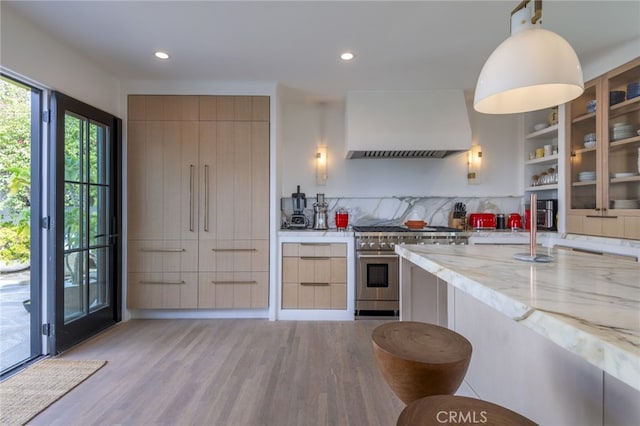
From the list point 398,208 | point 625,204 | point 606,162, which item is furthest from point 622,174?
point 398,208

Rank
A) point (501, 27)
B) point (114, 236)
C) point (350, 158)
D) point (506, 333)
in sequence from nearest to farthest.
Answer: point (506, 333)
point (501, 27)
point (114, 236)
point (350, 158)

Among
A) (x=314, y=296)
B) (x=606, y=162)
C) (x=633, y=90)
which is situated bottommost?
(x=314, y=296)

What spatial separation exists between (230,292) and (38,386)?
4.89 ft

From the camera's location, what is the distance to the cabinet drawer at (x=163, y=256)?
3045 mm

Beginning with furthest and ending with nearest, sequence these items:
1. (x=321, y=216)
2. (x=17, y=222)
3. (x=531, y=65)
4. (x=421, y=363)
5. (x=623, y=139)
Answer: (x=321, y=216) → (x=17, y=222) → (x=623, y=139) → (x=531, y=65) → (x=421, y=363)

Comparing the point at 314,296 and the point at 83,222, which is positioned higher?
the point at 83,222

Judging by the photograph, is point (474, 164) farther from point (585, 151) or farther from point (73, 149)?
point (73, 149)

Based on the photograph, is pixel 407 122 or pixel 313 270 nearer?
pixel 313 270

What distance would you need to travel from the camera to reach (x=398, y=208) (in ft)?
12.0

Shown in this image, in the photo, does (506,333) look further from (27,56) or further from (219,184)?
(27,56)

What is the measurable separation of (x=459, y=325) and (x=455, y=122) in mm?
2409

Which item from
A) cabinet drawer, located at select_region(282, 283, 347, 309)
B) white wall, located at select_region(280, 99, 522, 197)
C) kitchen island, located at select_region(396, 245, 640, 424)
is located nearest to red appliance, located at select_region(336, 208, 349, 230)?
white wall, located at select_region(280, 99, 522, 197)

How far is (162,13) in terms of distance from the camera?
6.51 feet

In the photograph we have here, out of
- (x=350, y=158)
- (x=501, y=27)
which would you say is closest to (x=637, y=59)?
(x=501, y=27)
